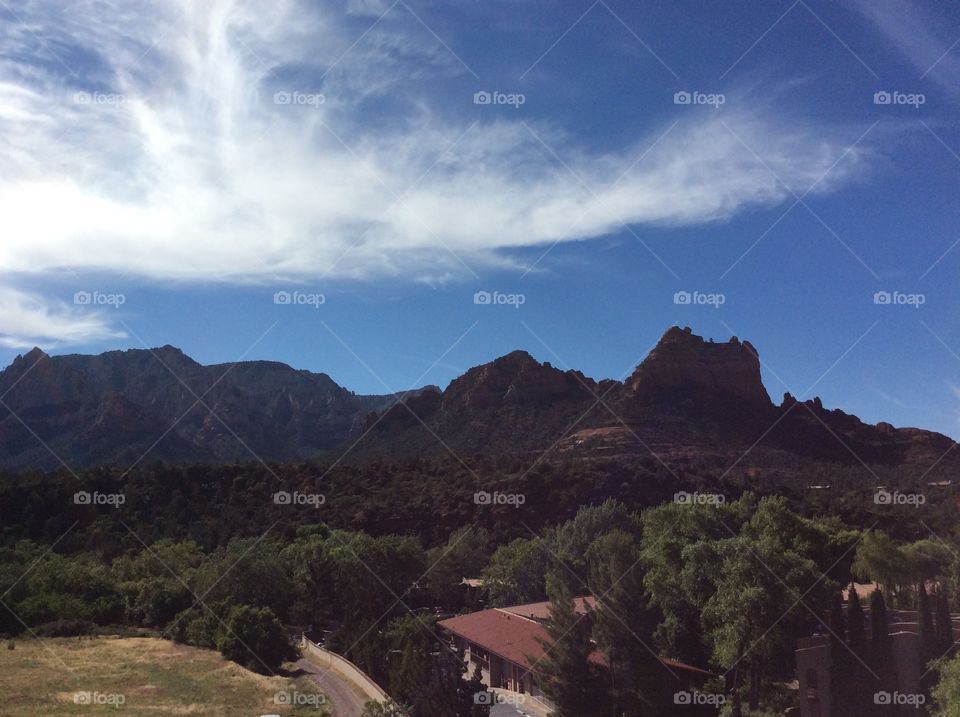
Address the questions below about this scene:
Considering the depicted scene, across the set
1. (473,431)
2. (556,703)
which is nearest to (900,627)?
(556,703)

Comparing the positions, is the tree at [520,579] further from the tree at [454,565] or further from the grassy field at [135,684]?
the grassy field at [135,684]

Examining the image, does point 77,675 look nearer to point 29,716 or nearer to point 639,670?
point 29,716

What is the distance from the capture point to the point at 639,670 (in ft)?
79.7

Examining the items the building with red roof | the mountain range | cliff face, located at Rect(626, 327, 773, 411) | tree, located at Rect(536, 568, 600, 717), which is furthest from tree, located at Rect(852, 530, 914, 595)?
cliff face, located at Rect(626, 327, 773, 411)

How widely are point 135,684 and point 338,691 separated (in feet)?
28.3

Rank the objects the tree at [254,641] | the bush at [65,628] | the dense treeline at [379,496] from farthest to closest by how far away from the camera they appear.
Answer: the dense treeline at [379,496]
the bush at [65,628]
the tree at [254,641]

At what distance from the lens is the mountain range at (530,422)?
84062mm

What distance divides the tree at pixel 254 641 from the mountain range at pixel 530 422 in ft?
153

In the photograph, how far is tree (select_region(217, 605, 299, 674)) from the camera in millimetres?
36406

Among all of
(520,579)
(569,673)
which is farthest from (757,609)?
(520,579)

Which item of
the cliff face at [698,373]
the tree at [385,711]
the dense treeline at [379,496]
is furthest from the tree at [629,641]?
the cliff face at [698,373]

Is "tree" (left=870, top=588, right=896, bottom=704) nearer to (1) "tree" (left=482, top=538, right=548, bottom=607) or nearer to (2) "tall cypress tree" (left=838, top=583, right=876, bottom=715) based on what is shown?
(2) "tall cypress tree" (left=838, top=583, right=876, bottom=715)

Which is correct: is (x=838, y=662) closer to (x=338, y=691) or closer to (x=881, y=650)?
(x=881, y=650)

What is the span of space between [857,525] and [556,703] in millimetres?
38191
